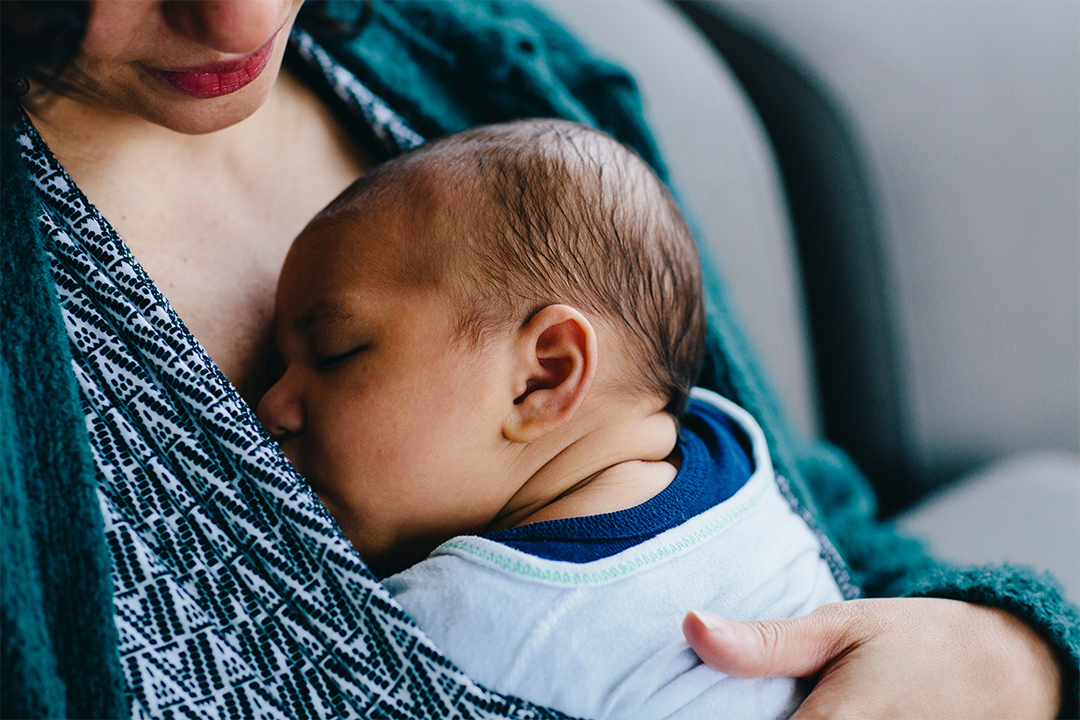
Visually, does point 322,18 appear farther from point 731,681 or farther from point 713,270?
point 731,681

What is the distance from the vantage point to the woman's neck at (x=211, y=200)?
69 centimetres

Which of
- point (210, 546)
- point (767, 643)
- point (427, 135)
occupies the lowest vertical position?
point (767, 643)

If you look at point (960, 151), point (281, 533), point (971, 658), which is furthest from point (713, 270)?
point (960, 151)

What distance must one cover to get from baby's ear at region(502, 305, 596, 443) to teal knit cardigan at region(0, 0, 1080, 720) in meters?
0.29

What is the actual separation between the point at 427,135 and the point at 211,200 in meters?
0.24

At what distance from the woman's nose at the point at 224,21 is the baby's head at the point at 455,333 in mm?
162

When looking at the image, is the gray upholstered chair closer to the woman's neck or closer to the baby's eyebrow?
the woman's neck

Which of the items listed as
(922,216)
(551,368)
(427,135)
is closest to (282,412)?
(551,368)

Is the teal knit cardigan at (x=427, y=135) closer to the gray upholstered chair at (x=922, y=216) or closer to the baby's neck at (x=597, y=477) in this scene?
the baby's neck at (x=597, y=477)

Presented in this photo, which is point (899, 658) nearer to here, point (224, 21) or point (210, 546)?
point (210, 546)

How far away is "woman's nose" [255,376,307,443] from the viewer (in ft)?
2.14

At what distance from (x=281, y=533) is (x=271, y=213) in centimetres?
37

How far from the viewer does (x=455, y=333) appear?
65 cm

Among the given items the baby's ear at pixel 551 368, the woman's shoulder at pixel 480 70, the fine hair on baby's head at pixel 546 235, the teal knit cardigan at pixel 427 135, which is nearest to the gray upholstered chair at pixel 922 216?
the teal knit cardigan at pixel 427 135
